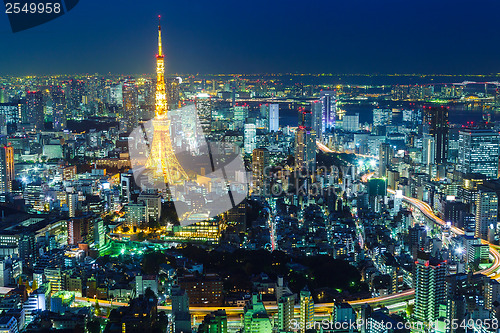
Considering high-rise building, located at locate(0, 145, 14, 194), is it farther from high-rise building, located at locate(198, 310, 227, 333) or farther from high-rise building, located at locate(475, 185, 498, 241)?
high-rise building, located at locate(475, 185, 498, 241)

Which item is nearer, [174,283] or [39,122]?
[174,283]

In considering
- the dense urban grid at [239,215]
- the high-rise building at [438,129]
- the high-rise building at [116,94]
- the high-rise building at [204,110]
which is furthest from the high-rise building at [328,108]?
the high-rise building at [116,94]

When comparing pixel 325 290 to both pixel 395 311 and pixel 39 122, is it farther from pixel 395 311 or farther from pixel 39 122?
pixel 39 122

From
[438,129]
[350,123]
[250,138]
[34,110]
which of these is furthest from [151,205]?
[350,123]

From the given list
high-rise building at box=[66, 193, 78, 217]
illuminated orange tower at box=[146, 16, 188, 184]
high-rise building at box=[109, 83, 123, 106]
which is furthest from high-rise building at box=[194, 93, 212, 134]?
high-rise building at box=[66, 193, 78, 217]

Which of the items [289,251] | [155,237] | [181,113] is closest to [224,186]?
[155,237]

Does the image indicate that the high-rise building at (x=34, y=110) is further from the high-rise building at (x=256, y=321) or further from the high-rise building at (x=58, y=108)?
the high-rise building at (x=256, y=321)
